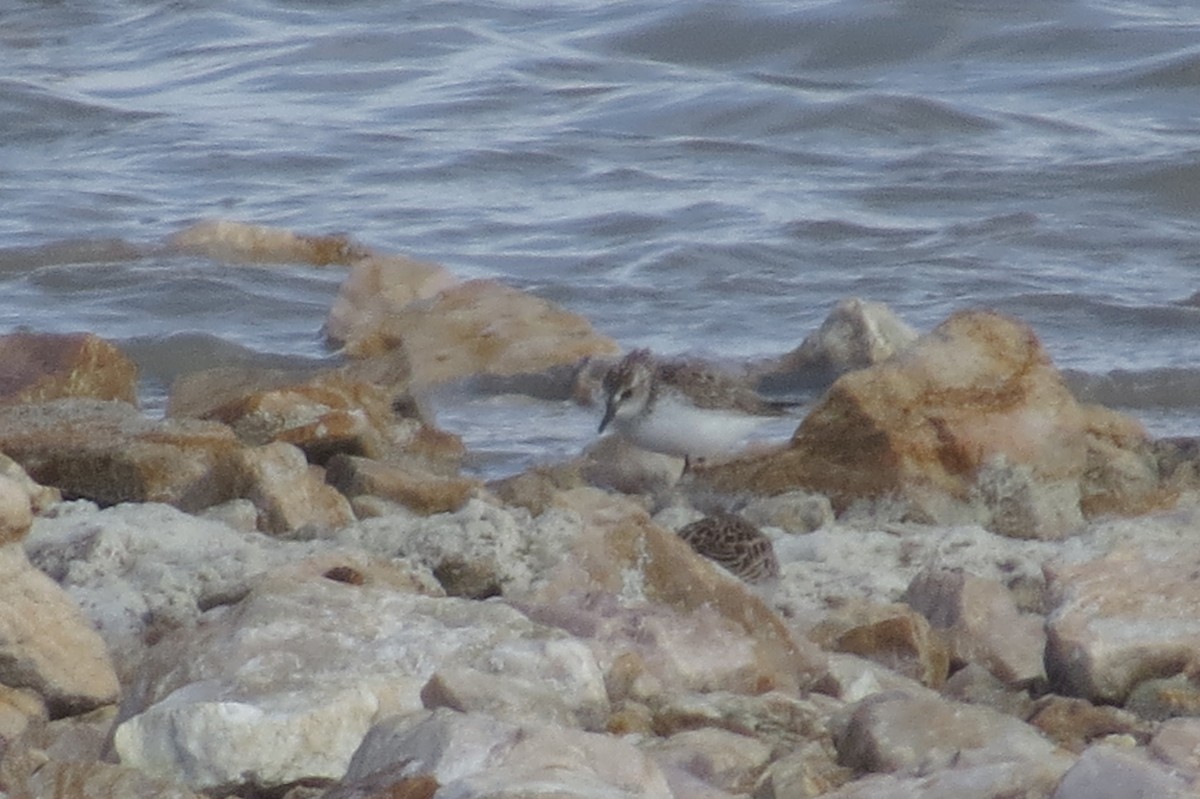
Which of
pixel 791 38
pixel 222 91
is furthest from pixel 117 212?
pixel 791 38

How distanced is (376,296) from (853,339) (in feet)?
6.60

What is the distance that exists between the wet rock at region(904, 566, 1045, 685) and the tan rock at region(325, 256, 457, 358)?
12.6ft

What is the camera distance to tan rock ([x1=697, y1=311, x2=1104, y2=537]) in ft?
19.8

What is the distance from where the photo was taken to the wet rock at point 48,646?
3.69m

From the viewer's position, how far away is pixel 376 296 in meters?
8.70

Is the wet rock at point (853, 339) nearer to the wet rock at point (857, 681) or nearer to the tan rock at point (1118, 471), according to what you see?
the tan rock at point (1118, 471)

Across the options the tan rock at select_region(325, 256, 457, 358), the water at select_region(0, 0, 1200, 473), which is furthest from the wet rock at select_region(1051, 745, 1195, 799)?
the tan rock at select_region(325, 256, 457, 358)

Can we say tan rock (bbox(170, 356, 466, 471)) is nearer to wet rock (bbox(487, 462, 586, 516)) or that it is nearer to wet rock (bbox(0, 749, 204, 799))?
wet rock (bbox(487, 462, 586, 516))

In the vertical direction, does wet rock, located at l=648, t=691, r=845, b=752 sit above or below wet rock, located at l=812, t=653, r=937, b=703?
above

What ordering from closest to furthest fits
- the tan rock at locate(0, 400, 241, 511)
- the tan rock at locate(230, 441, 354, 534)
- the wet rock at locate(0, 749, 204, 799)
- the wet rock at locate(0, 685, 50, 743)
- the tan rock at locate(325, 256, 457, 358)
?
the wet rock at locate(0, 749, 204, 799) → the wet rock at locate(0, 685, 50, 743) → the tan rock at locate(230, 441, 354, 534) → the tan rock at locate(0, 400, 241, 511) → the tan rock at locate(325, 256, 457, 358)

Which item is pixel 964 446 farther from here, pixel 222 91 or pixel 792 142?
pixel 222 91

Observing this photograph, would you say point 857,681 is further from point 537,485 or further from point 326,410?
point 326,410

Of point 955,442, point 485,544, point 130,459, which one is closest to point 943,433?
point 955,442

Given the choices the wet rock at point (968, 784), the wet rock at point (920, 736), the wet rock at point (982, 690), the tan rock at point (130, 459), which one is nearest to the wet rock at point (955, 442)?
the tan rock at point (130, 459)
